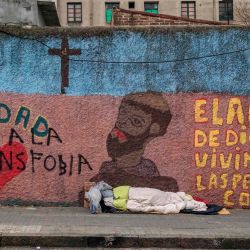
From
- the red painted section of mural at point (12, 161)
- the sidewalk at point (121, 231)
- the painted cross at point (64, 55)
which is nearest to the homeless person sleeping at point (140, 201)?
the sidewalk at point (121, 231)

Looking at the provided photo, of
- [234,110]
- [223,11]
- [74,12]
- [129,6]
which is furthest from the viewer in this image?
[129,6]

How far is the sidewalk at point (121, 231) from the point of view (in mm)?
6805

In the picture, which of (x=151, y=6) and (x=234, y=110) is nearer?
(x=234, y=110)

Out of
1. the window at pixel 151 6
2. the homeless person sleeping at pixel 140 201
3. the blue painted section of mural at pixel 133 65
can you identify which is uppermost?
the window at pixel 151 6

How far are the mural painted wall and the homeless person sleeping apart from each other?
1.10ft

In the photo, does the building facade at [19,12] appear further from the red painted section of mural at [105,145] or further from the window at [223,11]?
the window at [223,11]

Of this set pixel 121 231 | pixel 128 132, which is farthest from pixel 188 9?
pixel 121 231

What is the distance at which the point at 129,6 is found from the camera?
152 ft

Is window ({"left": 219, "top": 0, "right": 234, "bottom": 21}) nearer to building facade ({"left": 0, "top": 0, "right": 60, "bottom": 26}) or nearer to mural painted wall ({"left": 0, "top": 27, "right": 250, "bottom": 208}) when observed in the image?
building facade ({"left": 0, "top": 0, "right": 60, "bottom": 26})

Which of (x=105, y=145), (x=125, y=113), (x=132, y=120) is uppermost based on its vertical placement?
(x=125, y=113)

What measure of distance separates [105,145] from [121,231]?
2464 millimetres

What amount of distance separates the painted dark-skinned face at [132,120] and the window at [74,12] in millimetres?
37966

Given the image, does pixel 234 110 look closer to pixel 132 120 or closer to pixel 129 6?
pixel 132 120

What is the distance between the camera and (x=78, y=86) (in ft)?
30.4
